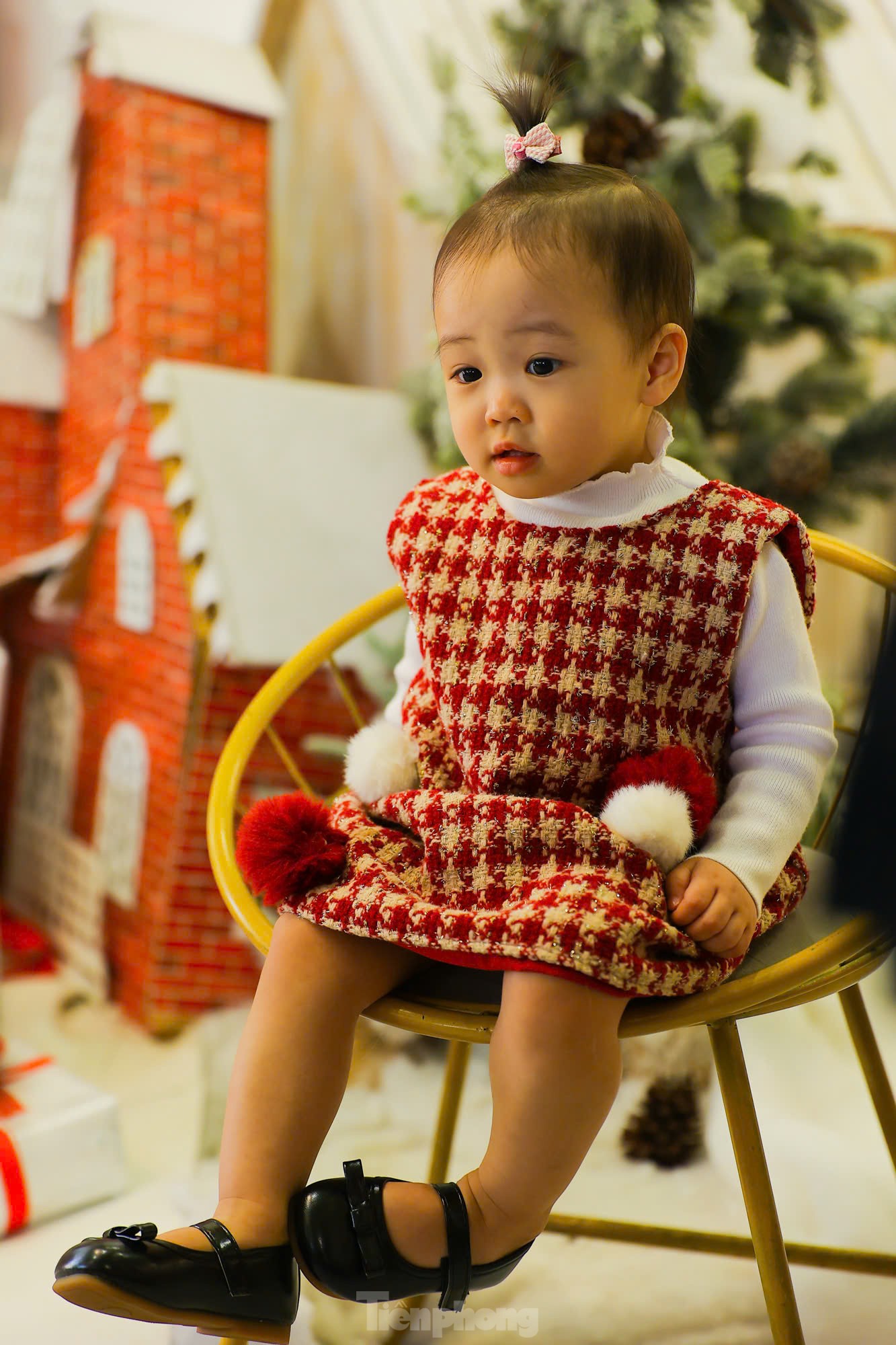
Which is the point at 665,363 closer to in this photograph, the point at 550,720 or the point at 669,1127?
the point at 550,720

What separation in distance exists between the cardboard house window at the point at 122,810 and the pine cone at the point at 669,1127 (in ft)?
2.89

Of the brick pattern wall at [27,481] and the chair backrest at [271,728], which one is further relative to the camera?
the brick pattern wall at [27,481]

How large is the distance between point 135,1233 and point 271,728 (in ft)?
1.49

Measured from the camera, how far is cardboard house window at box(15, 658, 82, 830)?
86.6 inches

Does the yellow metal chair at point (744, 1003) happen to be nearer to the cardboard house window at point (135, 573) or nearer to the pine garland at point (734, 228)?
the pine garland at point (734, 228)

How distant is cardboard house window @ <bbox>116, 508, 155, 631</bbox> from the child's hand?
1259mm

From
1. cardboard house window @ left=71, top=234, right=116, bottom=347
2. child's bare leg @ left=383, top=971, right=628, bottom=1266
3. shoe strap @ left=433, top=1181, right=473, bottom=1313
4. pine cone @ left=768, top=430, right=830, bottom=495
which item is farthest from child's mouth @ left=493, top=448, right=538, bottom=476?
cardboard house window @ left=71, top=234, right=116, bottom=347

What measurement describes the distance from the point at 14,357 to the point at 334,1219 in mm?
2033

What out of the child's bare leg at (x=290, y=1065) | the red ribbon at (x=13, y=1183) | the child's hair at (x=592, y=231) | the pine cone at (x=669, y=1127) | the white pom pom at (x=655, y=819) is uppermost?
the child's hair at (x=592, y=231)

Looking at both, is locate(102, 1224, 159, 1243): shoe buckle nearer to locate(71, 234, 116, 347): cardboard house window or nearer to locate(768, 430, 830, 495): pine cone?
locate(768, 430, 830, 495): pine cone

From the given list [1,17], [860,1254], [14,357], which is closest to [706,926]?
[860,1254]

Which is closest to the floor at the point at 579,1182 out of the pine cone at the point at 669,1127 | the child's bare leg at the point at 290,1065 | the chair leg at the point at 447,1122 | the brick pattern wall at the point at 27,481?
the pine cone at the point at 669,1127

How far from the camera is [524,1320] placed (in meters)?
1.11

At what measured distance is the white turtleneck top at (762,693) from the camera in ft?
2.79
